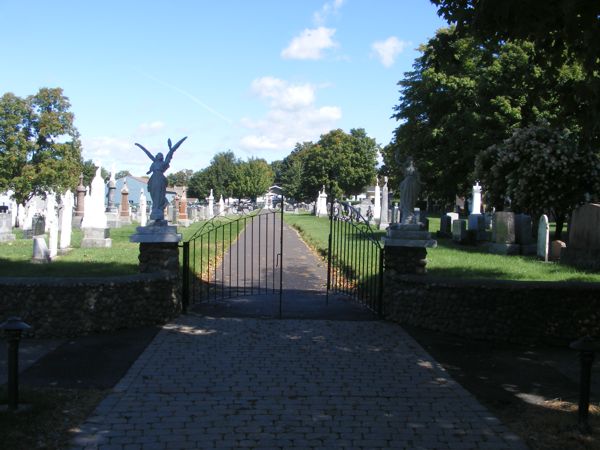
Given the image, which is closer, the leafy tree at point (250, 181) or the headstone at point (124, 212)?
the headstone at point (124, 212)

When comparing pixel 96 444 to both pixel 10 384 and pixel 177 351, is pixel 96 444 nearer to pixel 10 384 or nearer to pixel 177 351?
pixel 10 384

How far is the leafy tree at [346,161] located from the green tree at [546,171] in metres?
55.4

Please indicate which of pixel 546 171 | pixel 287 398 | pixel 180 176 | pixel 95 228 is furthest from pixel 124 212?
pixel 180 176

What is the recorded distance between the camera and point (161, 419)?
5.39 m

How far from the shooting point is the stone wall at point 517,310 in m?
8.73

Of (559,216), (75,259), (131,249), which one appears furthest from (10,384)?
(559,216)

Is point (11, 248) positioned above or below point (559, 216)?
below

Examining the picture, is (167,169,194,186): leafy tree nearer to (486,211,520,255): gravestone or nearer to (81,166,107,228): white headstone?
(81,166,107,228): white headstone

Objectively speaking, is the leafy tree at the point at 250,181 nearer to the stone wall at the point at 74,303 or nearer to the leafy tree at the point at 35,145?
the leafy tree at the point at 35,145

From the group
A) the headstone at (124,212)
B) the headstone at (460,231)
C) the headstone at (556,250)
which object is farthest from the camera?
the headstone at (124,212)

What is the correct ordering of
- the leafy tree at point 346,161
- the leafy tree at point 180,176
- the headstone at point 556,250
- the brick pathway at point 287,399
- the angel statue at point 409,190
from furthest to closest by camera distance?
1. the leafy tree at point 180,176
2. the leafy tree at point 346,161
3. the headstone at point 556,250
4. the angel statue at point 409,190
5. the brick pathway at point 287,399

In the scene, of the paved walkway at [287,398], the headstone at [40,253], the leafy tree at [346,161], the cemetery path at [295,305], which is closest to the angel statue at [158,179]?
the cemetery path at [295,305]

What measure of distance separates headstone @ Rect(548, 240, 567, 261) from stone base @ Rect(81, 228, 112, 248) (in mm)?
14215

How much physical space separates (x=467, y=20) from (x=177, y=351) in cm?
574
